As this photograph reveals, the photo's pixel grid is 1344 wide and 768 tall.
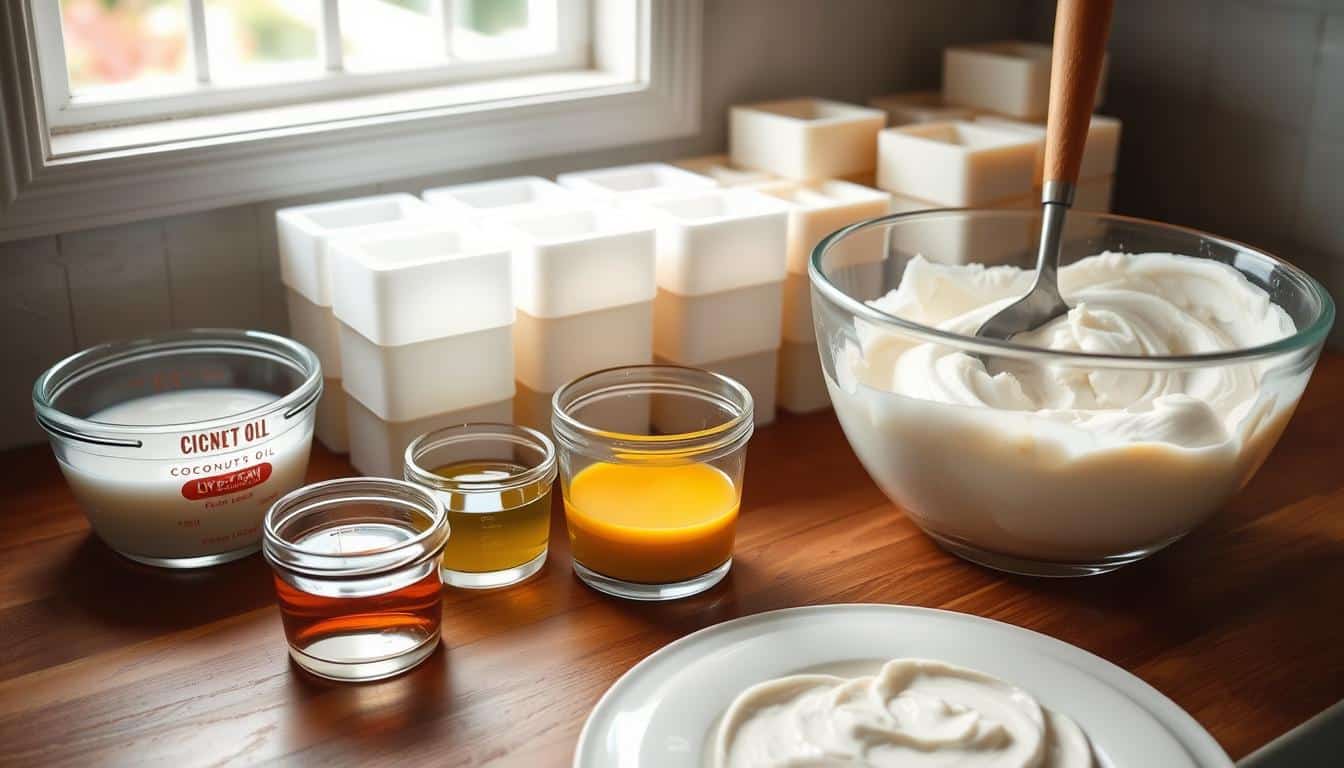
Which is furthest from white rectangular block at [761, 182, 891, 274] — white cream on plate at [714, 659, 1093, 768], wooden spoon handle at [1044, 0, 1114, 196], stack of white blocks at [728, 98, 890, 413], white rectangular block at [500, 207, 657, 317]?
white cream on plate at [714, 659, 1093, 768]

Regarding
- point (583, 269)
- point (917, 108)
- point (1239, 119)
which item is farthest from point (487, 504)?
point (1239, 119)

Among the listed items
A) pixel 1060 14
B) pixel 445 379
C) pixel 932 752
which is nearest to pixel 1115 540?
pixel 932 752

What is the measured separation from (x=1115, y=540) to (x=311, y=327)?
2.18 ft

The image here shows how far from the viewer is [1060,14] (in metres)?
0.92

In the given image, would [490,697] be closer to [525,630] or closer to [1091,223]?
[525,630]

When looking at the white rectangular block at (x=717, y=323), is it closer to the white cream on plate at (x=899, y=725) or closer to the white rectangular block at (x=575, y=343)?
the white rectangular block at (x=575, y=343)

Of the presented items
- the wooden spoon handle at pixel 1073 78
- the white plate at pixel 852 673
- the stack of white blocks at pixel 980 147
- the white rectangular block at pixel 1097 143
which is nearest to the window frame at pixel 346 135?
the stack of white blocks at pixel 980 147

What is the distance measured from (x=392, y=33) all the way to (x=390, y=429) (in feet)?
1.65

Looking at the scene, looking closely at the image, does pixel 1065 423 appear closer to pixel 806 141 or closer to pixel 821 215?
pixel 821 215

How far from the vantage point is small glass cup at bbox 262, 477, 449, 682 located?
0.79 metres

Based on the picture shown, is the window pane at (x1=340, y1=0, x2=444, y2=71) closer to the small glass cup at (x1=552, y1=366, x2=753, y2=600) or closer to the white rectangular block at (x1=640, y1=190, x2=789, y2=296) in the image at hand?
the white rectangular block at (x1=640, y1=190, x2=789, y2=296)

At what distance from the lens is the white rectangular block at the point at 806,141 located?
1273 millimetres

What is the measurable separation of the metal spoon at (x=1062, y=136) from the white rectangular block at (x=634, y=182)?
1.18 feet

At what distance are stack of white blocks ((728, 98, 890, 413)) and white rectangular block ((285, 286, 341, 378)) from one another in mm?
365
